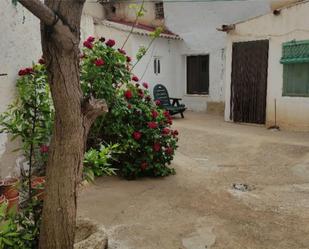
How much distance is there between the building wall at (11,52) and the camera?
13.6 feet

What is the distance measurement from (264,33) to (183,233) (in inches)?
317

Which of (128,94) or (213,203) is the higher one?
(128,94)

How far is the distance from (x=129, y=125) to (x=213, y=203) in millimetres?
1809

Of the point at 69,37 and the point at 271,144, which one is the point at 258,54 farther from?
the point at 69,37

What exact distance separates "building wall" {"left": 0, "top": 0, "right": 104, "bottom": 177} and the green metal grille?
7157 millimetres

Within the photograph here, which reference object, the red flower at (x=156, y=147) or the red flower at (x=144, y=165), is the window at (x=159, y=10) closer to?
the red flower at (x=156, y=147)

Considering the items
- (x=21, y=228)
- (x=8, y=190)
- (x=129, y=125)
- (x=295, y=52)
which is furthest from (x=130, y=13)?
(x=21, y=228)

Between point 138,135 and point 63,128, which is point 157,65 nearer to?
point 138,135

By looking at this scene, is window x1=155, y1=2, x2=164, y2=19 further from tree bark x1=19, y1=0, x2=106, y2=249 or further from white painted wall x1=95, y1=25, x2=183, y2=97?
tree bark x1=19, y1=0, x2=106, y2=249

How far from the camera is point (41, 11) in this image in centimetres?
157

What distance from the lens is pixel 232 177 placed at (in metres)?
5.72

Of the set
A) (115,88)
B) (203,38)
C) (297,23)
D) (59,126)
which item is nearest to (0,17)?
(115,88)

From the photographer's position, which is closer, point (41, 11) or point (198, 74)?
point (41, 11)

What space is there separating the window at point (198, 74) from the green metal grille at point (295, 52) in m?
4.18
